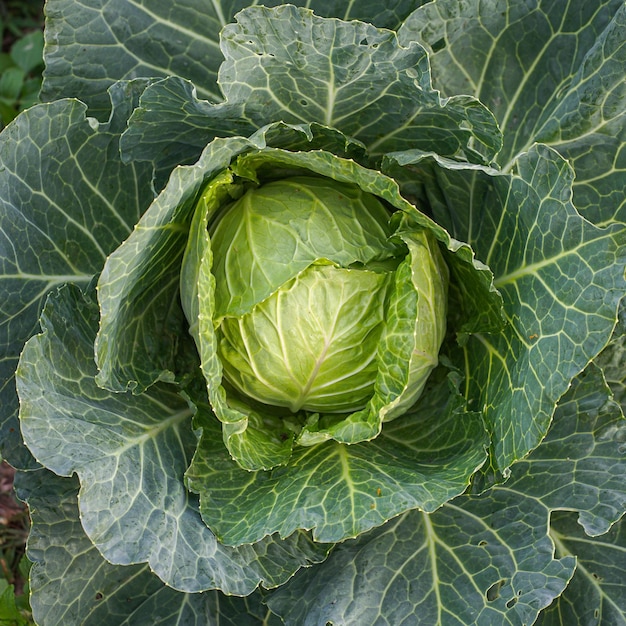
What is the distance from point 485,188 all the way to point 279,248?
0.65m

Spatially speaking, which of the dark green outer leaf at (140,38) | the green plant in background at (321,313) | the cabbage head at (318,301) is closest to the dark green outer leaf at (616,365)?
the green plant in background at (321,313)

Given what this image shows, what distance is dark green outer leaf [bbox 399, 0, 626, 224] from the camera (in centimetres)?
218

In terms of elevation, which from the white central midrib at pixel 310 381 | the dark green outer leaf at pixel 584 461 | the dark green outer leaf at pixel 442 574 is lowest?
the dark green outer leaf at pixel 442 574

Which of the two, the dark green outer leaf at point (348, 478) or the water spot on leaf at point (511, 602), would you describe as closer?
the dark green outer leaf at point (348, 478)

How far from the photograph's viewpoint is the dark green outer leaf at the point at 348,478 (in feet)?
6.64

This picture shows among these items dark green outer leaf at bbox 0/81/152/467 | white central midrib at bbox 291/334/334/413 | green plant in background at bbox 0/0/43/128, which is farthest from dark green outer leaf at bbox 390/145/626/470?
green plant in background at bbox 0/0/43/128

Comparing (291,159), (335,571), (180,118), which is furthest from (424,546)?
(180,118)

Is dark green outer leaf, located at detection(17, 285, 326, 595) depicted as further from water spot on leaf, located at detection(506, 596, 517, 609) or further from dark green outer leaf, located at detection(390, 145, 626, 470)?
dark green outer leaf, located at detection(390, 145, 626, 470)

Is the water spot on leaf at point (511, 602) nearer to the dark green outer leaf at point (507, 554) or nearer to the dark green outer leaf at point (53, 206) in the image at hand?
the dark green outer leaf at point (507, 554)

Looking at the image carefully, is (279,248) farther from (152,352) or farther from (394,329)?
(152,352)

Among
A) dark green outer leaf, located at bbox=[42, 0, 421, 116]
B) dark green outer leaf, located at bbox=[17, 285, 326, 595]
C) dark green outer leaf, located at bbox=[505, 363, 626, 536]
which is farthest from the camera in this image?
dark green outer leaf, located at bbox=[42, 0, 421, 116]

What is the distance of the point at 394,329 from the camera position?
202 cm

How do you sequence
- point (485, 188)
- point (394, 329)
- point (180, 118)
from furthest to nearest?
point (485, 188) < point (180, 118) < point (394, 329)

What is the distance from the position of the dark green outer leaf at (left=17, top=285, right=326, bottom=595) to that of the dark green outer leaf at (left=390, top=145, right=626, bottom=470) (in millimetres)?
715
